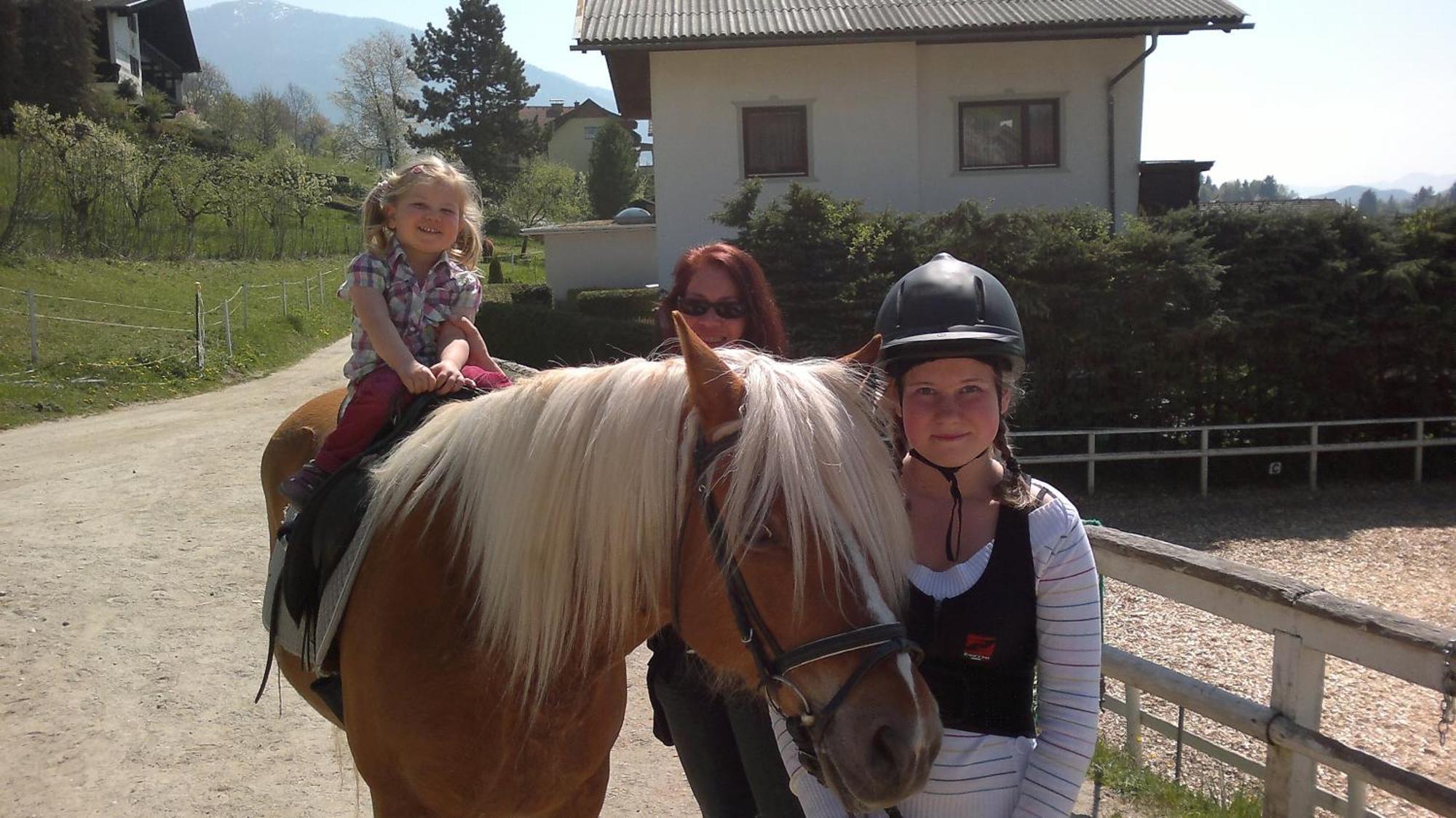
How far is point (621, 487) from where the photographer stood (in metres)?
1.72

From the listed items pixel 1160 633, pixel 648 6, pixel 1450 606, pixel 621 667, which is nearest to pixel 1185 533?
pixel 1450 606

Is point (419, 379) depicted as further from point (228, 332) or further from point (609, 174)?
point (609, 174)

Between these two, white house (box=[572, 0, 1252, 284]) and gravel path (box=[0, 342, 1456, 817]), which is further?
white house (box=[572, 0, 1252, 284])

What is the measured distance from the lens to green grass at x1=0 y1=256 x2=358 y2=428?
1283 centimetres

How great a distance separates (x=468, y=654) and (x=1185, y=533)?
9217 millimetres

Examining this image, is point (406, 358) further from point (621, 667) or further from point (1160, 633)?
point (1160, 633)

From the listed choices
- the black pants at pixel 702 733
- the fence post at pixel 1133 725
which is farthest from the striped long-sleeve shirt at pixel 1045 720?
the fence post at pixel 1133 725

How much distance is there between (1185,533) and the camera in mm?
9516

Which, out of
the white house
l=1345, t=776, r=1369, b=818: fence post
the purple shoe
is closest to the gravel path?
the purple shoe

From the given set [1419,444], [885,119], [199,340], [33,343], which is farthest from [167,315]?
[1419,444]

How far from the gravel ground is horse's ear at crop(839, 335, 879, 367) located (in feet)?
10.3

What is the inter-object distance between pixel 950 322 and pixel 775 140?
522 inches

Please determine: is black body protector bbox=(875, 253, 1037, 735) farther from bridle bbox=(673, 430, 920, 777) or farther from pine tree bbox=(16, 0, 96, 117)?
pine tree bbox=(16, 0, 96, 117)

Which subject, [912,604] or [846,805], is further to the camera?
[912,604]
